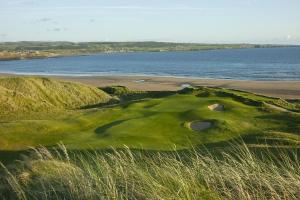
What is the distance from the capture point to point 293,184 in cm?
609

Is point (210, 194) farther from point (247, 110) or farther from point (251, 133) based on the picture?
point (247, 110)

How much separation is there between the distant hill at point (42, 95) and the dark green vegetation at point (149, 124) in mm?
98

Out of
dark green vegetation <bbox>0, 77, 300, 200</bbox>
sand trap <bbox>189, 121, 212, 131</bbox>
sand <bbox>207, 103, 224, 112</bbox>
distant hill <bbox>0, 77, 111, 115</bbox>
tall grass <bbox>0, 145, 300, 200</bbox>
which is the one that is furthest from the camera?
distant hill <bbox>0, 77, 111, 115</bbox>

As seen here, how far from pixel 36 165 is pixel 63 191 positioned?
480 cm

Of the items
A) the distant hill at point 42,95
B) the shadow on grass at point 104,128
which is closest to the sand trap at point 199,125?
the shadow on grass at point 104,128

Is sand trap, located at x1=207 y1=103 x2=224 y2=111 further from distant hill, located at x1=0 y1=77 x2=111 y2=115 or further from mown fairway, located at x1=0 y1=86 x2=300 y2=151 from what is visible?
distant hill, located at x1=0 y1=77 x2=111 y2=115

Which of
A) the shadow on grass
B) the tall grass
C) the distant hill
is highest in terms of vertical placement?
the tall grass

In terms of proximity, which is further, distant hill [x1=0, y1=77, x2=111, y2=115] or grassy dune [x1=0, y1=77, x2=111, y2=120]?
distant hill [x1=0, y1=77, x2=111, y2=115]

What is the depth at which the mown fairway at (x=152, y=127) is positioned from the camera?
69.9ft

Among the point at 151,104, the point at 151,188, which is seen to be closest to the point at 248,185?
the point at 151,188

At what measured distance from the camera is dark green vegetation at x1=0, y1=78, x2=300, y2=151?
70.0ft

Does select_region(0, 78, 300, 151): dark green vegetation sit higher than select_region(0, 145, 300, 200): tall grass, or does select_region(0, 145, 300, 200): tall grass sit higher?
select_region(0, 145, 300, 200): tall grass

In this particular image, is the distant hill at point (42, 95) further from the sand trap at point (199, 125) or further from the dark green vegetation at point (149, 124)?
the sand trap at point (199, 125)

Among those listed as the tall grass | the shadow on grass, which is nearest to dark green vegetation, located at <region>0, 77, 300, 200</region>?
the tall grass
